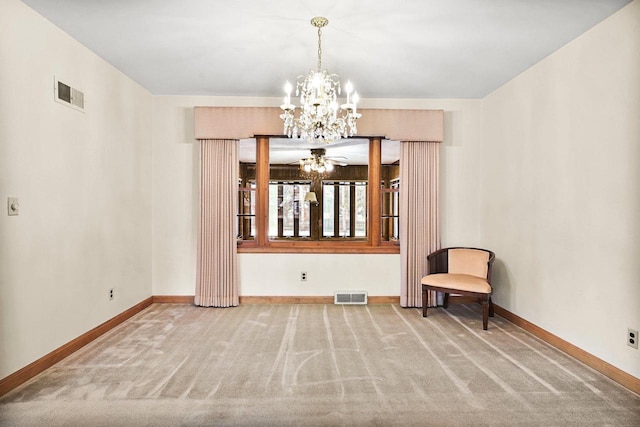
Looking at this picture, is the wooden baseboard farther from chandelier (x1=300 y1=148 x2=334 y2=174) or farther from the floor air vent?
chandelier (x1=300 y1=148 x2=334 y2=174)

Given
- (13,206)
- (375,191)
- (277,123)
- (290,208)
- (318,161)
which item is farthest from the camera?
Answer: (290,208)

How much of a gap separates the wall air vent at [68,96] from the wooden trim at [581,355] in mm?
4888

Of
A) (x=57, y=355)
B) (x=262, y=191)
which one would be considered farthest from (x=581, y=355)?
(x=57, y=355)

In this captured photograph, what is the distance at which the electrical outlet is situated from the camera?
2.55 metres

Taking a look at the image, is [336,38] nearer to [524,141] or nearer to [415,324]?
[524,141]

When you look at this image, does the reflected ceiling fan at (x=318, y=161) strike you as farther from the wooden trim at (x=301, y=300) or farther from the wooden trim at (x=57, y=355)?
the wooden trim at (x=57, y=355)

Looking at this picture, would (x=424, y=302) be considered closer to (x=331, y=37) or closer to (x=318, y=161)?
(x=331, y=37)

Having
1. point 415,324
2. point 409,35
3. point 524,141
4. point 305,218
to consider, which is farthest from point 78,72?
point 305,218

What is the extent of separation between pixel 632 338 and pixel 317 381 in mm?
2304

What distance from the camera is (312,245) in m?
4.94

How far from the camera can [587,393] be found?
2.49 metres

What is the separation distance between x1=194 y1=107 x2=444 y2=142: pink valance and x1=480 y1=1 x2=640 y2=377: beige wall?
896mm

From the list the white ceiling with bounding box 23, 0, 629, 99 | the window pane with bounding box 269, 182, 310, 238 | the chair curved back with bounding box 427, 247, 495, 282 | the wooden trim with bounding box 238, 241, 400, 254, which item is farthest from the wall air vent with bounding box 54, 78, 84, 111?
the window pane with bounding box 269, 182, 310, 238

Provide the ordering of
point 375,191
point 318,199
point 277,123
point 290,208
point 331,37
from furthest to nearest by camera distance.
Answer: point 318,199
point 290,208
point 375,191
point 277,123
point 331,37
